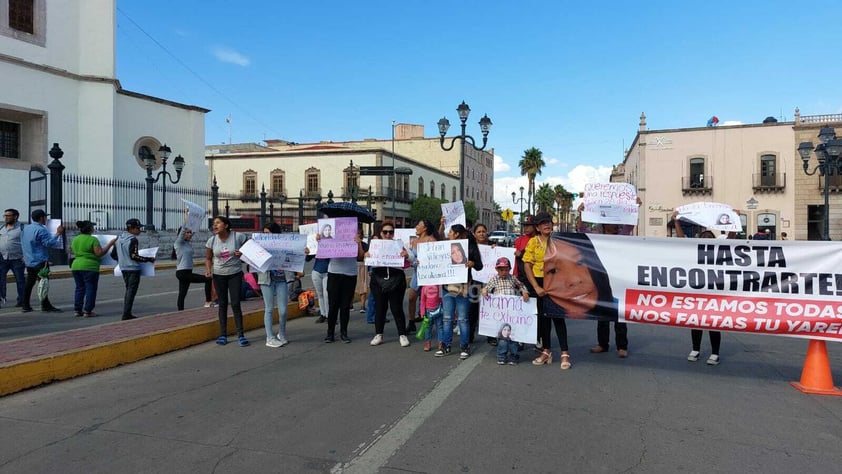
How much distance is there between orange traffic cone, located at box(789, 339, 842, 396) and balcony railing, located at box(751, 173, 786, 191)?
39770 mm

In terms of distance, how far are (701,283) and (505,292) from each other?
7.24 ft

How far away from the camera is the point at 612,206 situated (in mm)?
8602

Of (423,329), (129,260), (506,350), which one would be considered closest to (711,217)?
(506,350)

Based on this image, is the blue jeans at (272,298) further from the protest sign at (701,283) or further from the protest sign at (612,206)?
the protest sign at (612,206)

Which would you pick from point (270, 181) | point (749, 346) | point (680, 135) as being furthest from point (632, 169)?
point (749, 346)

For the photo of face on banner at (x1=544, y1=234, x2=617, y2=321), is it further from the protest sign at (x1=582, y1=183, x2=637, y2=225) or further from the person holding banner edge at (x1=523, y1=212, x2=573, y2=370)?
the protest sign at (x1=582, y1=183, x2=637, y2=225)

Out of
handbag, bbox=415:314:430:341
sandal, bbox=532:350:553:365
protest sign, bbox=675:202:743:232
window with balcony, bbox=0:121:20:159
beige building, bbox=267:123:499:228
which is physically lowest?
sandal, bbox=532:350:553:365

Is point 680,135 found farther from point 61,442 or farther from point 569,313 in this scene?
point 61,442

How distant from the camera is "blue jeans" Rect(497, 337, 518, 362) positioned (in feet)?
23.3

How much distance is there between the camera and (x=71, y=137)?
3112cm

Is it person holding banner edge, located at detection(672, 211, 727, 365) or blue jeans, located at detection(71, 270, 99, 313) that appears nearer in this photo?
person holding banner edge, located at detection(672, 211, 727, 365)

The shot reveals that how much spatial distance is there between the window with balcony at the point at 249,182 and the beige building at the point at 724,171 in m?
37.3

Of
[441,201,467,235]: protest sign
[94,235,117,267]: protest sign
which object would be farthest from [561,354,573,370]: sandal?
[94,235,117,267]: protest sign

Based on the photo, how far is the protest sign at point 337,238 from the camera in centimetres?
820
